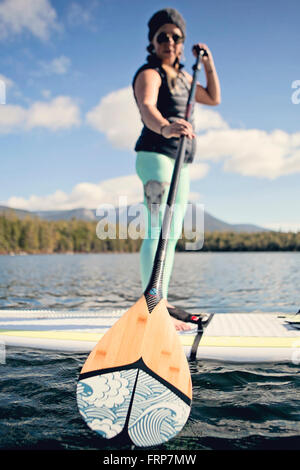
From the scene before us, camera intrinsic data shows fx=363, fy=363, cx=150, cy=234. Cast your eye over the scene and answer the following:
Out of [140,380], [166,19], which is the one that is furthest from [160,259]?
[166,19]

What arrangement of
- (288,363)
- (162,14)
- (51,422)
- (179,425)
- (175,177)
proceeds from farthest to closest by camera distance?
1. (162,14)
2. (288,363)
3. (175,177)
4. (51,422)
5. (179,425)

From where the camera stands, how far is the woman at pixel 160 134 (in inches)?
127

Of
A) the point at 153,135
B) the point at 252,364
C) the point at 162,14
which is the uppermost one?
the point at 162,14

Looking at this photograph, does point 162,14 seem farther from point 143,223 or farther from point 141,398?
point 141,398

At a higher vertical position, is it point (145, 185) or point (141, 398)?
point (145, 185)

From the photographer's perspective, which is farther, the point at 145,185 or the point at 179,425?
the point at 145,185

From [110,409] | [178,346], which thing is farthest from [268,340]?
[110,409]

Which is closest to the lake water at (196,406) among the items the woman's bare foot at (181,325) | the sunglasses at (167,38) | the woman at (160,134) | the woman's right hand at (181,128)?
the woman's bare foot at (181,325)

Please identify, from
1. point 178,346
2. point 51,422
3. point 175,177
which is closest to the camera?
point 51,422

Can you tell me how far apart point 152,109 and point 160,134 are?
9.5 inches

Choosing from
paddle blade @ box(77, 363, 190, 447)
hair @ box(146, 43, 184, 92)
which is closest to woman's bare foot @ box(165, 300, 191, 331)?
paddle blade @ box(77, 363, 190, 447)

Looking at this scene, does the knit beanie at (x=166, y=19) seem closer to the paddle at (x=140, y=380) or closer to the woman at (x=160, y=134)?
the woman at (x=160, y=134)

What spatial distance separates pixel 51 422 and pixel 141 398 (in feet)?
1.75

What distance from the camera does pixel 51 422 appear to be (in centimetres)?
194
